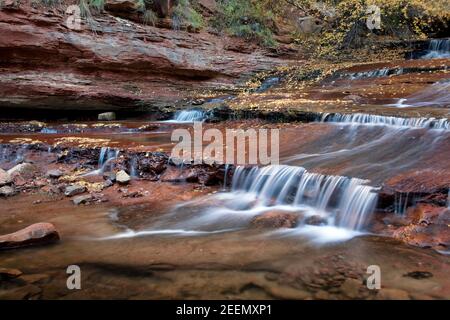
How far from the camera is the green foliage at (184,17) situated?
13953 mm

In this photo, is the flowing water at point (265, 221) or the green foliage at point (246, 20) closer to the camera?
the flowing water at point (265, 221)

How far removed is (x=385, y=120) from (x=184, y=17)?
8.90 meters

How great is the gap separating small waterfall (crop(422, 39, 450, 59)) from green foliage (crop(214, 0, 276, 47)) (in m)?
5.44

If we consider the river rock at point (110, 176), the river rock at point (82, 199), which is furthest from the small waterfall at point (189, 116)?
the river rock at point (82, 199)

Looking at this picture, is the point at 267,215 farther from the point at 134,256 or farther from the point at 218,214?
the point at 134,256

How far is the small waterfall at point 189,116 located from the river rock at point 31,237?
6.63 meters

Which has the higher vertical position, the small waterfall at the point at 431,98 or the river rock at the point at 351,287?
the small waterfall at the point at 431,98

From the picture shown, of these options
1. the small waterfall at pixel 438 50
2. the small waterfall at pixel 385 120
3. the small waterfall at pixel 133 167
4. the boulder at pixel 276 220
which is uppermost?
the small waterfall at pixel 438 50

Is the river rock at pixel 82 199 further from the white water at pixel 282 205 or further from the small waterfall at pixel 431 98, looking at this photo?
the small waterfall at pixel 431 98

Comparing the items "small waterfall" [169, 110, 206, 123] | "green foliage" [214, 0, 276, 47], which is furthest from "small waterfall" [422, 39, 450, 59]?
"small waterfall" [169, 110, 206, 123]

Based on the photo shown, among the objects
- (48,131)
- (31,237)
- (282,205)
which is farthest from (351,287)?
(48,131)

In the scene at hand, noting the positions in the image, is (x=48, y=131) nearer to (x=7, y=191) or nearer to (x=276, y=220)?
(x=7, y=191)

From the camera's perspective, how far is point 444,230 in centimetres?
460

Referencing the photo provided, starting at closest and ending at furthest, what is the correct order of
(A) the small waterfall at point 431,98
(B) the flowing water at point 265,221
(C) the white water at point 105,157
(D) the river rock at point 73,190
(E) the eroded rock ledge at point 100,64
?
(B) the flowing water at point 265,221
(D) the river rock at point 73,190
(C) the white water at point 105,157
(A) the small waterfall at point 431,98
(E) the eroded rock ledge at point 100,64
